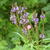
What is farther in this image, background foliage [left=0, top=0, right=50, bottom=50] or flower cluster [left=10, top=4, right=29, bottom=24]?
background foliage [left=0, top=0, right=50, bottom=50]

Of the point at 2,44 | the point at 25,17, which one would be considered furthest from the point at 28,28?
the point at 2,44

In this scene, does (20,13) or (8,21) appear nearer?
(20,13)

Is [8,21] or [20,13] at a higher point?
[8,21]

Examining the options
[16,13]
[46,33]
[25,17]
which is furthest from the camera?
[46,33]

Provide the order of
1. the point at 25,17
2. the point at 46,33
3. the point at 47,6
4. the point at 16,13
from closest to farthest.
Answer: the point at 25,17 → the point at 16,13 → the point at 46,33 → the point at 47,6

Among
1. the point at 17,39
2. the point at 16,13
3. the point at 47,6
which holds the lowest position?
the point at 17,39

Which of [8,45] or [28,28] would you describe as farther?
[8,45]

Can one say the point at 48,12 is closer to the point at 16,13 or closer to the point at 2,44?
the point at 16,13

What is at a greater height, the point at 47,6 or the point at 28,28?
the point at 47,6

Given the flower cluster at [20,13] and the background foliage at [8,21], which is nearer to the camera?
the flower cluster at [20,13]
